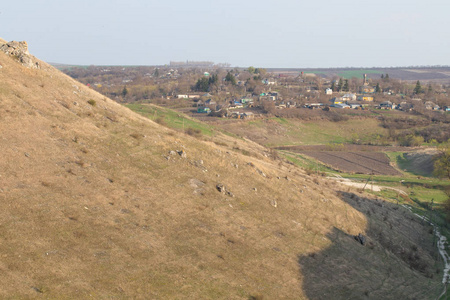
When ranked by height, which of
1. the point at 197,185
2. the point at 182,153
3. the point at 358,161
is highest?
the point at 182,153

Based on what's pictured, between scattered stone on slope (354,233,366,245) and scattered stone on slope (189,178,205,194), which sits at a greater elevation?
scattered stone on slope (189,178,205,194)

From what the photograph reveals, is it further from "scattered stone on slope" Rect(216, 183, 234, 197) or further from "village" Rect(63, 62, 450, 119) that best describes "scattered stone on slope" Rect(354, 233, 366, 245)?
"village" Rect(63, 62, 450, 119)

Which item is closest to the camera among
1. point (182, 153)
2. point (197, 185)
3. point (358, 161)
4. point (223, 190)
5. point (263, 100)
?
point (197, 185)

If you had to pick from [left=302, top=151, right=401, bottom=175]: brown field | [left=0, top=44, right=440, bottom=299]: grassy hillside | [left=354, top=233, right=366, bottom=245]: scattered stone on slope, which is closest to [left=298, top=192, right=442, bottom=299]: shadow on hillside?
[left=0, top=44, right=440, bottom=299]: grassy hillside

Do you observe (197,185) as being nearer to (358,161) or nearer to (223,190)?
(223,190)

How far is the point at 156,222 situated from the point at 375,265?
13612 millimetres

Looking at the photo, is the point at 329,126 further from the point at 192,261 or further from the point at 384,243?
the point at 192,261

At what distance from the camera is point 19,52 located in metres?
29.8

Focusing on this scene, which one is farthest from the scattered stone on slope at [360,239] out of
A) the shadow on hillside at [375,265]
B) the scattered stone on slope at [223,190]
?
the scattered stone on slope at [223,190]

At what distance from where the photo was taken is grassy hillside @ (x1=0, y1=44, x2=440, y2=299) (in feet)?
49.0

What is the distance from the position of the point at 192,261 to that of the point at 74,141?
1130cm

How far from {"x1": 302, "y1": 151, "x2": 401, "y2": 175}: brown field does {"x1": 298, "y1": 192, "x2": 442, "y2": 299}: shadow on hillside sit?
96.8 feet

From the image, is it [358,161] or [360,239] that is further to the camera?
[358,161]

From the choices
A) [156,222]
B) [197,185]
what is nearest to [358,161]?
[197,185]
